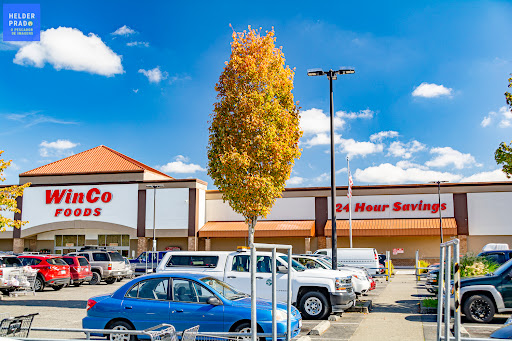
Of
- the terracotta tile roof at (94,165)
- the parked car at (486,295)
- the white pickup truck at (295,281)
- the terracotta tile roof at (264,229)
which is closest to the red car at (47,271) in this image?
the white pickup truck at (295,281)

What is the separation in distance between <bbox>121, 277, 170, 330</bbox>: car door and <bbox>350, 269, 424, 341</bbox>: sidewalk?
4.46 m

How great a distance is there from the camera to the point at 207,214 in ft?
170

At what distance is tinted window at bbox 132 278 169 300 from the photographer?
35.7 ft

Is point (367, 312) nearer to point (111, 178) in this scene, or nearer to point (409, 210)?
point (409, 210)

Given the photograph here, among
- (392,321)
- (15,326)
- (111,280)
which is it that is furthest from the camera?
(111,280)

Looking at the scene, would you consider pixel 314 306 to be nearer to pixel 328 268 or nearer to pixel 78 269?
pixel 328 268

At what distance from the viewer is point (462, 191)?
149 ft

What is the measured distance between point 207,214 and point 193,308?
4133 cm

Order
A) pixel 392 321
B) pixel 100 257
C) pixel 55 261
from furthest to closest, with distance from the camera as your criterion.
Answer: pixel 100 257 → pixel 55 261 → pixel 392 321

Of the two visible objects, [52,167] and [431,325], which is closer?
[431,325]

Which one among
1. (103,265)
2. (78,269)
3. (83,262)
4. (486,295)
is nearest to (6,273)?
(78,269)

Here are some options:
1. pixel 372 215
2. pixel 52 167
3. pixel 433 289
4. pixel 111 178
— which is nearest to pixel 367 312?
pixel 433 289

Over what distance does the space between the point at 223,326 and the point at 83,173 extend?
148 feet

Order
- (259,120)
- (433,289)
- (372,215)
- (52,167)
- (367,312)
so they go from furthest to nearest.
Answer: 1. (52,167)
2. (372,215)
3. (259,120)
4. (433,289)
5. (367,312)
